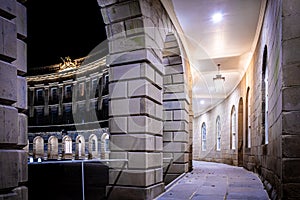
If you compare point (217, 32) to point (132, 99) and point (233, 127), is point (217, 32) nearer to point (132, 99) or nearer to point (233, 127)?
point (132, 99)

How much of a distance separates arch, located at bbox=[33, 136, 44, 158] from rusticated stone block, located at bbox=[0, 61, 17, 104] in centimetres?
3619

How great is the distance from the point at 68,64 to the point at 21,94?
31.4m

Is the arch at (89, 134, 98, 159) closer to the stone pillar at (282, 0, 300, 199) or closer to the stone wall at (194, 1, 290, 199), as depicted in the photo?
the stone wall at (194, 1, 290, 199)

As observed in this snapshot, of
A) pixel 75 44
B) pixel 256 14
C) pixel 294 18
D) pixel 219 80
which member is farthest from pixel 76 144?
pixel 294 18

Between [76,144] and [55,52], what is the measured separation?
1092 cm

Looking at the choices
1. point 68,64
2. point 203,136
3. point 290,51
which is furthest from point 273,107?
point 68,64

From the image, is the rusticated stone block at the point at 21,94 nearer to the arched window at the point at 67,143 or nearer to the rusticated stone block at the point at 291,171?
the rusticated stone block at the point at 291,171

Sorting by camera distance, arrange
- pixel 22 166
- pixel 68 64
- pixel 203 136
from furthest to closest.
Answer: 1. pixel 68 64
2. pixel 203 136
3. pixel 22 166

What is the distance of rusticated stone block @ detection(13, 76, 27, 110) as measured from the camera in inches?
74.9

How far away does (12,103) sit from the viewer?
182 cm

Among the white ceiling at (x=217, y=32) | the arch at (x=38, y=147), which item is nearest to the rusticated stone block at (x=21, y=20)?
the white ceiling at (x=217, y=32)

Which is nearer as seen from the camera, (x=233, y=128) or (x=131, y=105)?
(x=131, y=105)

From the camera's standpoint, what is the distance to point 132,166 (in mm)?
3729

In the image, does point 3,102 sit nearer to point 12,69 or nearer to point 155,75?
point 12,69
